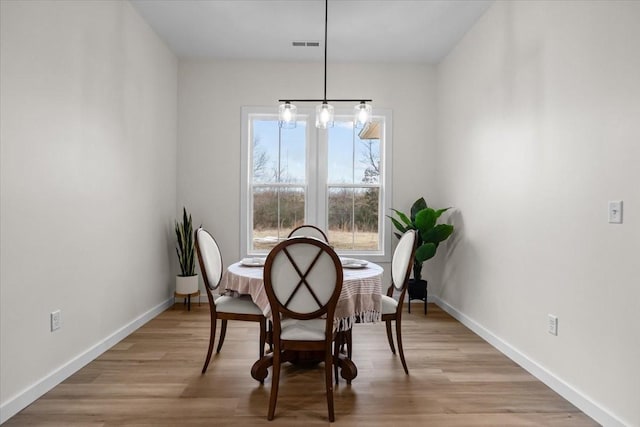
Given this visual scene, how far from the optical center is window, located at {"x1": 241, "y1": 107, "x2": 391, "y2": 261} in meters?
4.86

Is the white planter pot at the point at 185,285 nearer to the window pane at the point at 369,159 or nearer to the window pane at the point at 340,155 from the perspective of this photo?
the window pane at the point at 340,155

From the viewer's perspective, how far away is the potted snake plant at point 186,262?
434 cm

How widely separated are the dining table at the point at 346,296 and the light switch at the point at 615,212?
1310mm

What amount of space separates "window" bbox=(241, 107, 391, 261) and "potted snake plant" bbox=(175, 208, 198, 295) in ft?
2.32

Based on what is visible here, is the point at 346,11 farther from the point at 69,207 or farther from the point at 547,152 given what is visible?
the point at 69,207

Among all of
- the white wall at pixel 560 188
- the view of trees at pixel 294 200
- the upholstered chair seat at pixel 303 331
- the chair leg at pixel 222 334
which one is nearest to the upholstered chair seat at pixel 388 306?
the upholstered chair seat at pixel 303 331

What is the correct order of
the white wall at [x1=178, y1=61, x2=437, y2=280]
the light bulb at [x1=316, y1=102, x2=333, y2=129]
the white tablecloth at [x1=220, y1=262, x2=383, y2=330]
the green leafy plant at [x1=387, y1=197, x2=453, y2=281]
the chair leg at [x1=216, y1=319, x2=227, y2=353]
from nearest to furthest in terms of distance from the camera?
1. the white tablecloth at [x1=220, y1=262, x2=383, y2=330]
2. the chair leg at [x1=216, y1=319, x2=227, y2=353]
3. the light bulb at [x1=316, y1=102, x2=333, y2=129]
4. the green leafy plant at [x1=387, y1=197, x2=453, y2=281]
5. the white wall at [x1=178, y1=61, x2=437, y2=280]

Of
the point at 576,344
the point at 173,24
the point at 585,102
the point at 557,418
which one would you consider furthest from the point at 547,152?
the point at 173,24

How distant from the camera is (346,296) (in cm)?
238

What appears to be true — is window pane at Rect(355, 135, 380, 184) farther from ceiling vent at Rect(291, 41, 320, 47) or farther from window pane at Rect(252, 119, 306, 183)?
ceiling vent at Rect(291, 41, 320, 47)

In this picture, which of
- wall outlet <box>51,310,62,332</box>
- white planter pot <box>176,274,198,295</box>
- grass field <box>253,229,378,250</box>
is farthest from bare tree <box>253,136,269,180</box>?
wall outlet <box>51,310,62,332</box>

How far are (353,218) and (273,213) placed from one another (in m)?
0.98

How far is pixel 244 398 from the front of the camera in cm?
237

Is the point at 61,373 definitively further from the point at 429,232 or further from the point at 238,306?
the point at 429,232
